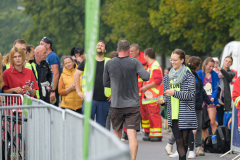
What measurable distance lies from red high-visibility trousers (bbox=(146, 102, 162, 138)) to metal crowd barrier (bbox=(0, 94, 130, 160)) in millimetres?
4879

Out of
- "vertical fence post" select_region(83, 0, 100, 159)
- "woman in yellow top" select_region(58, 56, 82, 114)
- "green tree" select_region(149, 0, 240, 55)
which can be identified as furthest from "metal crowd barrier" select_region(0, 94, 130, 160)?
"green tree" select_region(149, 0, 240, 55)

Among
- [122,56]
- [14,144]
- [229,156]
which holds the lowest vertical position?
[229,156]

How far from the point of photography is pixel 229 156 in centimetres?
989

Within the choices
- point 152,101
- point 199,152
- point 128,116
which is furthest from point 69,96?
point 199,152

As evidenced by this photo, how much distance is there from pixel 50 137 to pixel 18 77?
10.4 ft

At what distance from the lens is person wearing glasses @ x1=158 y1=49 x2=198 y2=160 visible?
7949 millimetres

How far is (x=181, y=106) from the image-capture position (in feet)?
26.4

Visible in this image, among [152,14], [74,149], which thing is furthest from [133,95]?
[152,14]

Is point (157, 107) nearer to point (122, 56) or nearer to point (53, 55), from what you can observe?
point (53, 55)

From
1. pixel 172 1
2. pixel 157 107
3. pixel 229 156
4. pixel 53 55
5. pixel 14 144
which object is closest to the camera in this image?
pixel 14 144

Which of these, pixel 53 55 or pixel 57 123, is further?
pixel 53 55

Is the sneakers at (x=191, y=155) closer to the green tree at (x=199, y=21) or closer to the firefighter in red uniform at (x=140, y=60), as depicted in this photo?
the firefighter in red uniform at (x=140, y=60)

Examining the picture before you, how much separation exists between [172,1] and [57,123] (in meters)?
21.0

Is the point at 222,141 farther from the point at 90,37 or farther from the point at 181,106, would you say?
the point at 90,37
